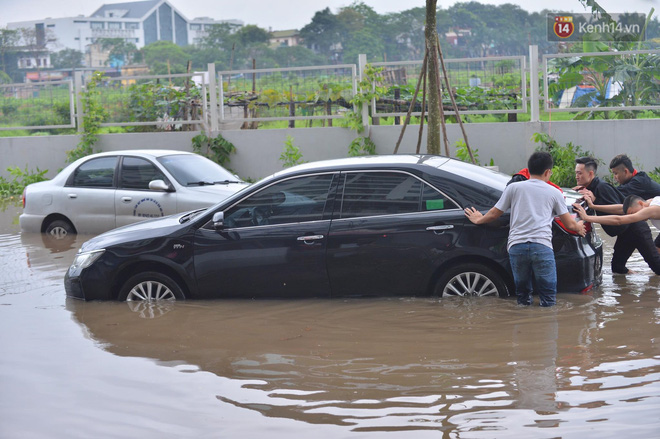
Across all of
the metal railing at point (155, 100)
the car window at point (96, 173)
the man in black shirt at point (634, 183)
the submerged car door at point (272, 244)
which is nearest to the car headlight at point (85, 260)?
the submerged car door at point (272, 244)

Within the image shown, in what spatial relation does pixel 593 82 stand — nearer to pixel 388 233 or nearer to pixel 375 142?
pixel 375 142

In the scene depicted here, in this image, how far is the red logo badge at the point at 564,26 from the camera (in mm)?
26844

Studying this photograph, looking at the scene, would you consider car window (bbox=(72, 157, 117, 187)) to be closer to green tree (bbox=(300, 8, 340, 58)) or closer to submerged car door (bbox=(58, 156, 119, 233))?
A: submerged car door (bbox=(58, 156, 119, 233))

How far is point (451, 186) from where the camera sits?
282 inches

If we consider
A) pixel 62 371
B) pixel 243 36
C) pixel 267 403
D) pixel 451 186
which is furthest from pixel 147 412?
pixel 243 36

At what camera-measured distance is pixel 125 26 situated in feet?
469

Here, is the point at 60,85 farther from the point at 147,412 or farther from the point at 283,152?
the point at 147,412

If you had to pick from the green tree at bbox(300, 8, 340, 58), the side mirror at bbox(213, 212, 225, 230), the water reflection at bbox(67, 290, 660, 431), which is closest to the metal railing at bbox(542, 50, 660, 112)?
the water reflection at bbox(67, 290, 660, 431)

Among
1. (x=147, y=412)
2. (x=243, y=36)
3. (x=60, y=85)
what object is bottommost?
(x=147, y=412)

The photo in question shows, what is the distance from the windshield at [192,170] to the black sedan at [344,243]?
3.88 meters

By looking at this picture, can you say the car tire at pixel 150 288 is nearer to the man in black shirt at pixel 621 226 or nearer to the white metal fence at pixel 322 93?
the man in black shirt at pixel 621 226

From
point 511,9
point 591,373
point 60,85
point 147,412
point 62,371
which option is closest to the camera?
point 147,412

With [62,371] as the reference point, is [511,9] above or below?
above

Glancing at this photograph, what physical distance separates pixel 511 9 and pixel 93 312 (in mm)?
83135
